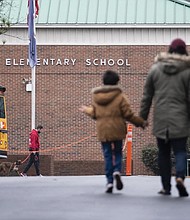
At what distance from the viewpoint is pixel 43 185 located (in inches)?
518

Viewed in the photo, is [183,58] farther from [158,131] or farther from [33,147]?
[33,147]

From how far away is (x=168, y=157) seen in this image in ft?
34.9

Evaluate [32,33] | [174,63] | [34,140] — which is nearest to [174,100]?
[174,63]

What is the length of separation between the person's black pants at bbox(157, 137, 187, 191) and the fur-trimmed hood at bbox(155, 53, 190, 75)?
80 cm

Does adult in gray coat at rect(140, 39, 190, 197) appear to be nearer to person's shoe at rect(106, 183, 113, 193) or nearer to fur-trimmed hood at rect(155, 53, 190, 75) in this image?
fur-trimmed hood at rect(155, 53, 190, 75)

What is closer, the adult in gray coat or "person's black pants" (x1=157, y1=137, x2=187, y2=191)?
the adult in gray coat

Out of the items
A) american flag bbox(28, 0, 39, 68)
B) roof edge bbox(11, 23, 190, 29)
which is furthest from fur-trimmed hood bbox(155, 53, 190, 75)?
roof edge bbox(11, 23, 190, 29)

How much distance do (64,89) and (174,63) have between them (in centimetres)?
2746

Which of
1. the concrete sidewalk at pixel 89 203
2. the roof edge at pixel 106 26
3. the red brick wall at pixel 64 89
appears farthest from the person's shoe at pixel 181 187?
the roof edge at pixel 106 26

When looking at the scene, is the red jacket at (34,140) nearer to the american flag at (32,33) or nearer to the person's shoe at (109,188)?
the american flag at (32,33)

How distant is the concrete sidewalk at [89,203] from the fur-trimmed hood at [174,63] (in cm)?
148

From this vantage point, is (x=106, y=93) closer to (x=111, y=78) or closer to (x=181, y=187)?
(x=111, y=78)

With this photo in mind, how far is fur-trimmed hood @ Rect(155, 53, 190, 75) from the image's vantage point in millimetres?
10289

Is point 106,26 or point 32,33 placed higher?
point 106,26
